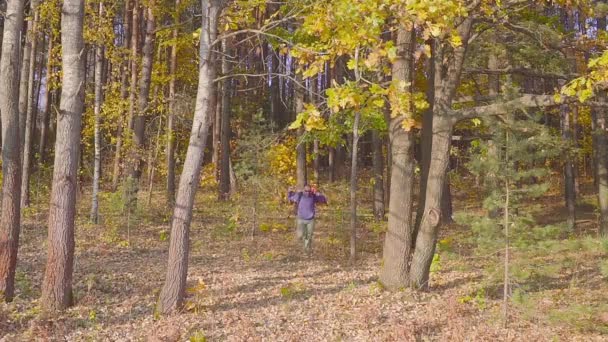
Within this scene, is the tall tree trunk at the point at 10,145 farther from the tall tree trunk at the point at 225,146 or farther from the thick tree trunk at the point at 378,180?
the thick tree trunk at the point at 378,180

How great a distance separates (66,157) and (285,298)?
395 centimetres

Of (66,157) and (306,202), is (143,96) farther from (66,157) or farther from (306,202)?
(66,157)

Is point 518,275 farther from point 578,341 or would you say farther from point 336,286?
point 336,286

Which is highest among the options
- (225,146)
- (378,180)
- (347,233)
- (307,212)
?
(225,146)

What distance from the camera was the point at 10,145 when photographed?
293 inches

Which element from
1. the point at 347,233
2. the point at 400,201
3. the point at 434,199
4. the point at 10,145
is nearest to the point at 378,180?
the point at 347,233

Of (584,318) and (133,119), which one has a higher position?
(133,119)

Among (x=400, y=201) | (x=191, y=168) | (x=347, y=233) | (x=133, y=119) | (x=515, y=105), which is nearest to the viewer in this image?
(x=191, y=168)

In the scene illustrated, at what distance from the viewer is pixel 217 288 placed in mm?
8875

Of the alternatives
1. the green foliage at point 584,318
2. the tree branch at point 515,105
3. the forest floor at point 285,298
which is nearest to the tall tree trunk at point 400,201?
the forest floor at point 285,298

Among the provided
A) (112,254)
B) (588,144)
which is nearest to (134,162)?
(112,254)

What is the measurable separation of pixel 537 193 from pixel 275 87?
26760 mm

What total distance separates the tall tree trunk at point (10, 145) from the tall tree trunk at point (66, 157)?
2.53 ft

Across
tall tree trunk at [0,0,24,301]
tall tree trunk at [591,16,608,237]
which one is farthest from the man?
tall tree trunk at [591,16,608,237]
